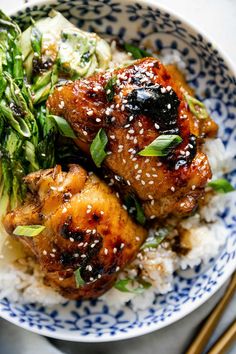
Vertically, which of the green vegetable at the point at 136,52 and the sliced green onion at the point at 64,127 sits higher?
the green vegetable at the point at 136,52

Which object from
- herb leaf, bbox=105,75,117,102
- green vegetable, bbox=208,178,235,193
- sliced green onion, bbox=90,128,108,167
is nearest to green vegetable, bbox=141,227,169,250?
green vegetable, bbox=208,178,235,193

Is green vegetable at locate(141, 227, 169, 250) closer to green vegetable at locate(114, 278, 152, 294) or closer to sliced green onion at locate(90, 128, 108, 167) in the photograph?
green vegetable at locate(114, 278, 152, 294)

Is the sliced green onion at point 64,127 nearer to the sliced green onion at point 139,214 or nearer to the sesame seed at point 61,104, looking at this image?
the sesame seed at point 61,104

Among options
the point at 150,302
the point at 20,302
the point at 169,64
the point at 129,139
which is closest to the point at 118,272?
the point at 150,302

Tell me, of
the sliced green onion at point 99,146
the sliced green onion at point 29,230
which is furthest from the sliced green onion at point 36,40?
the sliced green onion at point 29,230

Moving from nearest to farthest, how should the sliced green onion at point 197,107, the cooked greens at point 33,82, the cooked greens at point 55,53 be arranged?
the cooked greens at point 33,82, the cooked greens at point 55,53, the sliced green onion at point 197,107

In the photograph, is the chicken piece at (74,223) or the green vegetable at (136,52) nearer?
the chicken piece at (74,223)
